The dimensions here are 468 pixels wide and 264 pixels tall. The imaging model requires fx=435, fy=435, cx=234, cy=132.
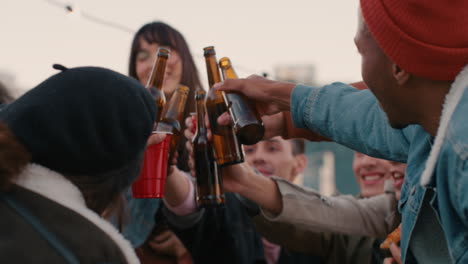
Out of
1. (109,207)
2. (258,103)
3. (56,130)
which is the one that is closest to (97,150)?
(56,130)

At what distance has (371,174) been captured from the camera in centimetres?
280

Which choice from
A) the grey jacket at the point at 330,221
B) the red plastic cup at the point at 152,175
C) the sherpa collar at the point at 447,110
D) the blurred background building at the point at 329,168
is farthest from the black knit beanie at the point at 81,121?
the blurred background building at the point at 329,168

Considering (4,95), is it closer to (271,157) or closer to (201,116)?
(201,116)

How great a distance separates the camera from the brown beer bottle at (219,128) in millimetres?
1553

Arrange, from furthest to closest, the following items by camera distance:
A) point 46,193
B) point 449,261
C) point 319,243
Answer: point 319,243
point 449,261
point 46,193

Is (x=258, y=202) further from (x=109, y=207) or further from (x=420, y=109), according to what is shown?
(x=420, y=109)

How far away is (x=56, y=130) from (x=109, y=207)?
10.8 inches

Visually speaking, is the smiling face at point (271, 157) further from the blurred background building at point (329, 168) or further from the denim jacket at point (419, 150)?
the blurred background building at point (329, 168)

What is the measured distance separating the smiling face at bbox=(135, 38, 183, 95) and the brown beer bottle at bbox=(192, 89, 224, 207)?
463 mm

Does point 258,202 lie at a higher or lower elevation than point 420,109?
lower

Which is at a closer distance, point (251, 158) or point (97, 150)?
point (97, 150)

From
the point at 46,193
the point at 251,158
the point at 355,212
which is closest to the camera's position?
the point at 46,193

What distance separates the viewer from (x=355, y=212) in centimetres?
221

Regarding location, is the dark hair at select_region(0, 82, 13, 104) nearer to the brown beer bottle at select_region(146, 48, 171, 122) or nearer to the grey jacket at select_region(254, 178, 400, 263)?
the brown beer bottle at select_region(146, 48, 171, 122)
